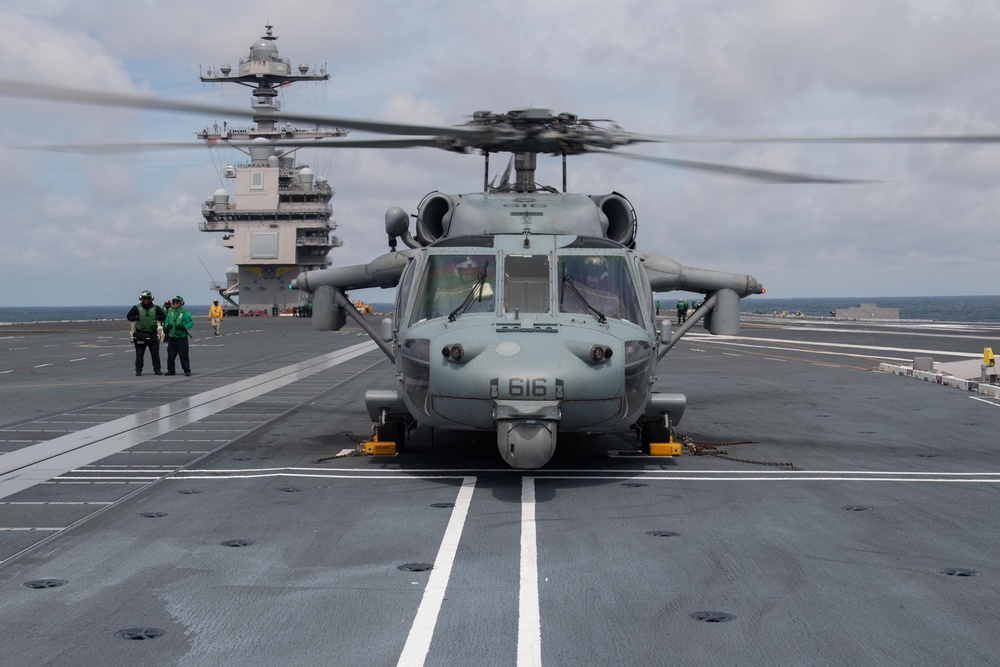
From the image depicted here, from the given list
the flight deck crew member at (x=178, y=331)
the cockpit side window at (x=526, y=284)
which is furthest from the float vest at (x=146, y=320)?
the cockpit side window at (x=526, y=284)

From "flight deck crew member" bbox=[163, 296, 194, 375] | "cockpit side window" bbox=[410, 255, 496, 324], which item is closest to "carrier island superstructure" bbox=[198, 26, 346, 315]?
"flight deck crew member" bbox=[163, 296, 194, 375]

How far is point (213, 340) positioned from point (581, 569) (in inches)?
1530

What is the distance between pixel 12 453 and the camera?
38.7ft

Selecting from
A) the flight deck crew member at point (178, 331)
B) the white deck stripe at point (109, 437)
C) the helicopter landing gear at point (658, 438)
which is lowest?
the white deck stripe at point (109, 437)

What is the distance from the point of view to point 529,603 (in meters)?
5.89

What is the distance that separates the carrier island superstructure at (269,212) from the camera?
85500 mm

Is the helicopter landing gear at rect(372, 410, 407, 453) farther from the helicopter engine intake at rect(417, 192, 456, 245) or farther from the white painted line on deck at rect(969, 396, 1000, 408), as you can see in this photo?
the white painted line on deck at rect(969, 396, 1000, 408)

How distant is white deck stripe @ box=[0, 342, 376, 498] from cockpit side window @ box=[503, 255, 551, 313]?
4979mm

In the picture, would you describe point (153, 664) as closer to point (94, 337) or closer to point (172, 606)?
point (172, 606)

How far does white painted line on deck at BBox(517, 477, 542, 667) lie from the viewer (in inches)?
198

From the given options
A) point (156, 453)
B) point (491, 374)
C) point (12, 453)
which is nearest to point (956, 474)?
point (491, 374)

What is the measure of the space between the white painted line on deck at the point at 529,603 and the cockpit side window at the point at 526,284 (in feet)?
8.12

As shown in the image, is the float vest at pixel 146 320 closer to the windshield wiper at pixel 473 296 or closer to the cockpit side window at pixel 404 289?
the cockpit side window at pixel 404 289

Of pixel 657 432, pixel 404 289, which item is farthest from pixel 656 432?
pixel 404 289
